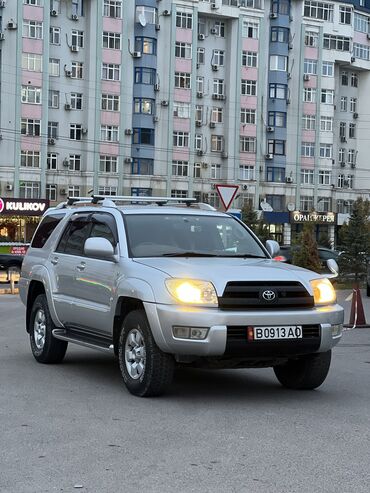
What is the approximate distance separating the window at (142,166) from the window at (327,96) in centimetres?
1758

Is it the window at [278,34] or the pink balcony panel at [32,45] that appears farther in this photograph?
the window at [278,34]

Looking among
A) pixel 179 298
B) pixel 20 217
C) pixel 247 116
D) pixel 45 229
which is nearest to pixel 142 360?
pixel 179 298

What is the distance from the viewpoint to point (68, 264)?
10250 millimetres

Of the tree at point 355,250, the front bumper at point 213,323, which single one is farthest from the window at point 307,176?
the front bumper at point 213,323

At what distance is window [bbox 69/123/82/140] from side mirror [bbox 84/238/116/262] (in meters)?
59.4

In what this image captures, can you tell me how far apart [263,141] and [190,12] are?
1213 cm

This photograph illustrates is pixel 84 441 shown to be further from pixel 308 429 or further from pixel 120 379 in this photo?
pixel 120 379

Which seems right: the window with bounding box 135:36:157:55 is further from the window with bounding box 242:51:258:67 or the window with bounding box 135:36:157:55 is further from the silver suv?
the silver suv

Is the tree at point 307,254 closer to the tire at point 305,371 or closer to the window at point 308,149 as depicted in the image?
the tire at point 305,371

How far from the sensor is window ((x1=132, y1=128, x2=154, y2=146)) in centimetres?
6931

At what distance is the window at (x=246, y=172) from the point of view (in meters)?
73.9

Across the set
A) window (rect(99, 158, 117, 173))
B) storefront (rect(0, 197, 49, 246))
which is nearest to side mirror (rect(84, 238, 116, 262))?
storefront (rect(0, 197, 49, 246))

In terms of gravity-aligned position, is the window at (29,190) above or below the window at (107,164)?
below

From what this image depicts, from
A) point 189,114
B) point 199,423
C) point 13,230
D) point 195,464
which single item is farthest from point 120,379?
point 189,114
